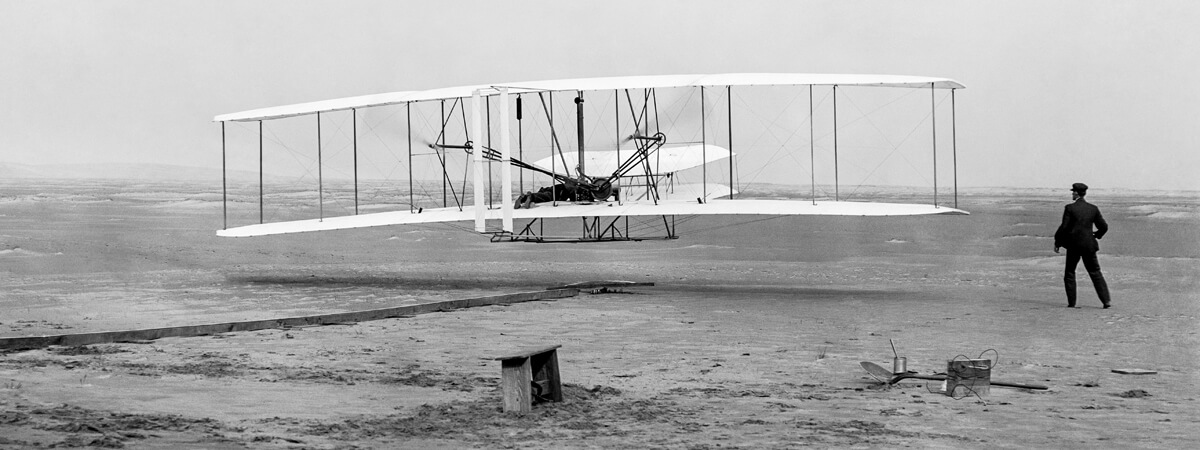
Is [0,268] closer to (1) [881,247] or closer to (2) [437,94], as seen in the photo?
(2) [437,94]

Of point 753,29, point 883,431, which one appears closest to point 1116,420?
point 883,431

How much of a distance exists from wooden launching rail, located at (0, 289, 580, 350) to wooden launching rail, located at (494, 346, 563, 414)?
5.12 m

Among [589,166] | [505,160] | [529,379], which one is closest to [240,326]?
[529,379]

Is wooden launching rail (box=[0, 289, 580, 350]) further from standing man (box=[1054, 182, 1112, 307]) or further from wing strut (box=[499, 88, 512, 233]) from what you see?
standing man (box=[1054, 182, 1112, 307])

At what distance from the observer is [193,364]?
1011 centimetres

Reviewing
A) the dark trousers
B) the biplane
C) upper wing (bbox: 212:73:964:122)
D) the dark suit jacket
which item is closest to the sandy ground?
the dark trousers

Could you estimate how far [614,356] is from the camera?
1114 cm

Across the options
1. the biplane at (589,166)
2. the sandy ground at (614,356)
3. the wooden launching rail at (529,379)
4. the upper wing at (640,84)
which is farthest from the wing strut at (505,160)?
the wooden launching rail at (529,379)

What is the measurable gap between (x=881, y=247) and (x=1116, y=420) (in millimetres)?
26974

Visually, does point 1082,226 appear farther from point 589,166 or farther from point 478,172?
point 589,166

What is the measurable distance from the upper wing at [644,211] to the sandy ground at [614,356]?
1.24 meters

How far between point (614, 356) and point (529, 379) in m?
3.31

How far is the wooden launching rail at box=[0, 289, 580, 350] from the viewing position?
427 inches

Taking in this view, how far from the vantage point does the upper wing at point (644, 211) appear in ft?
60.5
